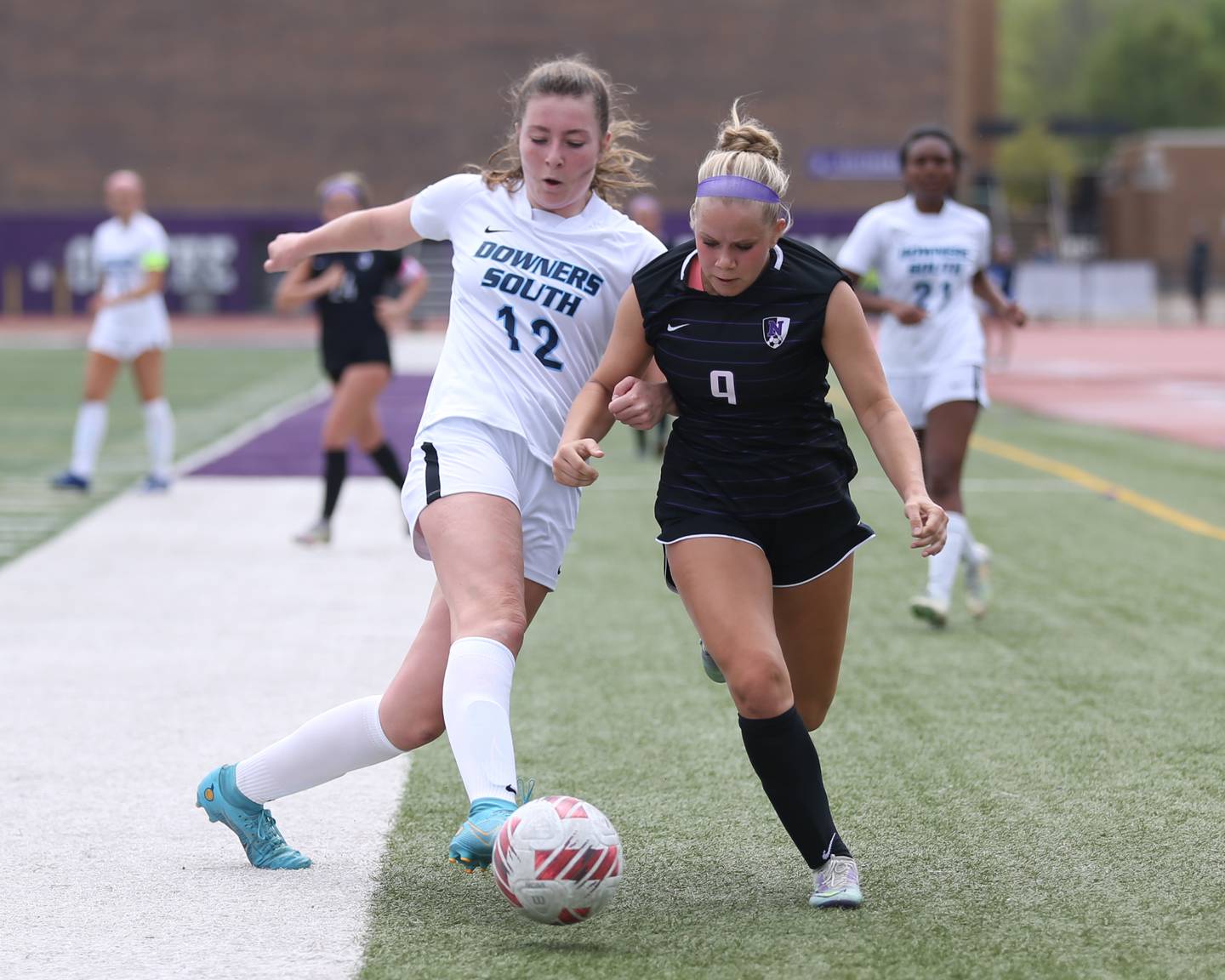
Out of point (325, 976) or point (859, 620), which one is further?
point (859, 620)

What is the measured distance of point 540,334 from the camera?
457cm

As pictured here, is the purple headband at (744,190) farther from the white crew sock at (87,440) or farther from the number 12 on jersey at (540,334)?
the white crew sock at (87,440)

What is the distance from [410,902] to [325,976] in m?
0.56

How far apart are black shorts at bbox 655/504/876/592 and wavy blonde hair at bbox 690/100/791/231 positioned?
0.72 m

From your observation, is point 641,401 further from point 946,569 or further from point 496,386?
point 946,569

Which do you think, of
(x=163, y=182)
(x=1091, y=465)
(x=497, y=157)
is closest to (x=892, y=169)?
(x=163, y=182)

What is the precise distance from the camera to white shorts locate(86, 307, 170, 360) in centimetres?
1327

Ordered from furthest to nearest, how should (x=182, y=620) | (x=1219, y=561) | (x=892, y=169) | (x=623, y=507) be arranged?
1. (x=892, y=169)
2. (x=623, y=507)
3. (x=1219, y=561)
4. (x=182, y=620)

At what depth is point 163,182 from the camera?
4975 cm

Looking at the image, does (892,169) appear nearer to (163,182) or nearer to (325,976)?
(163,182)

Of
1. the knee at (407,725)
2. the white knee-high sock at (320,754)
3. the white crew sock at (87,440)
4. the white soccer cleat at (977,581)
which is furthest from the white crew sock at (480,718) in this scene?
the white crew sock at (87,440)

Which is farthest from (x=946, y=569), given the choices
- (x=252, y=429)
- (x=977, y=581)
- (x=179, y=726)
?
(x=252, y=429)

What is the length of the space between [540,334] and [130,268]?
9.64 meters

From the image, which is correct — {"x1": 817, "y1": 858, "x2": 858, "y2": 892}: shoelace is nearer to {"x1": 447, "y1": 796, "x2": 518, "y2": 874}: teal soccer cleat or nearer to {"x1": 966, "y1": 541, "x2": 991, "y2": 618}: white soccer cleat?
{"x1": 447, "y1": 796, "x2": 518, "y2": 874}: teal soccer cleat
